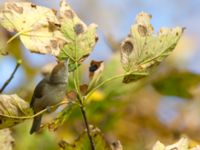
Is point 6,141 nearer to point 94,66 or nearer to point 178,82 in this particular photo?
point 94,66

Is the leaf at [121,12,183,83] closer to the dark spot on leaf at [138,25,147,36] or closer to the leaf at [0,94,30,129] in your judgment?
the dark spot on leaf at [138,25,147,36]

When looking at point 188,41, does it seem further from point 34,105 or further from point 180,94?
point 34,105

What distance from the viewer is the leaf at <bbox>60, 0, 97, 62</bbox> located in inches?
24.0

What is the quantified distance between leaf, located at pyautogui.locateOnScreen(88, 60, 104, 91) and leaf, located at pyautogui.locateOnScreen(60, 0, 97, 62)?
24 mm

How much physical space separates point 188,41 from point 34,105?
1570 millimetres

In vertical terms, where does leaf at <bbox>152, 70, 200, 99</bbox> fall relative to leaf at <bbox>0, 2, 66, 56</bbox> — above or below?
below

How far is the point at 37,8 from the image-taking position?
61 cm

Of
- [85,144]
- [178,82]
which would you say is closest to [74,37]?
[85,144]

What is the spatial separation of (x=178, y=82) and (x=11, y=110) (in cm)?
57

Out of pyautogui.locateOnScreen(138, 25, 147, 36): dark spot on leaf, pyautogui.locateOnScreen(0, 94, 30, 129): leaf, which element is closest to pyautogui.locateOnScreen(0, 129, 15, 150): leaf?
pyautogui.locateOnScreen(0, 94, 30, 129): leaf

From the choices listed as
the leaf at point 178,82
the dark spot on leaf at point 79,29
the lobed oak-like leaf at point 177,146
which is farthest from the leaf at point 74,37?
the leaf at point 178,82

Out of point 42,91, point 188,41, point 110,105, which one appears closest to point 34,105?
point 42,91

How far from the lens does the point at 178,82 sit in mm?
1120

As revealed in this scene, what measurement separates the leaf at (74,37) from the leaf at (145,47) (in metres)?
0.03
